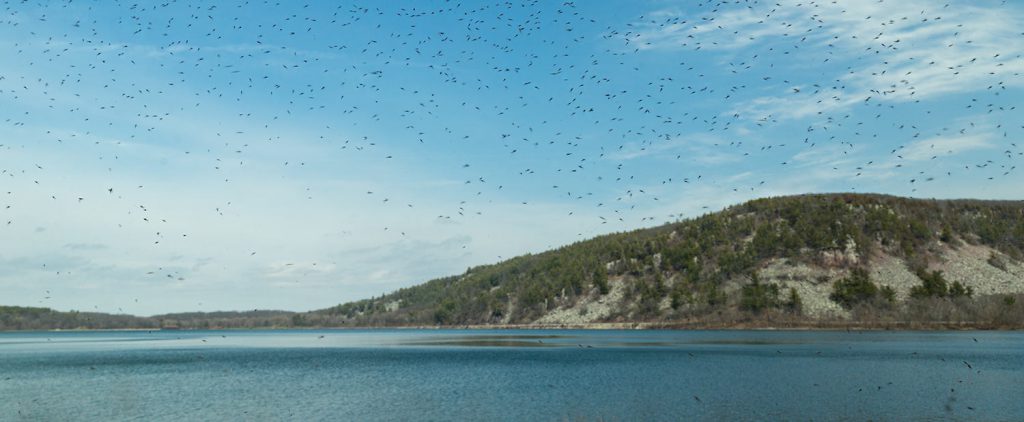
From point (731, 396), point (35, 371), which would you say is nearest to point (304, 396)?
point (731, 396)

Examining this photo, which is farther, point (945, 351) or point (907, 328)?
point (907, 328)

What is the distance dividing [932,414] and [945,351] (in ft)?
222

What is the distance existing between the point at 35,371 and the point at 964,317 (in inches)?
7914

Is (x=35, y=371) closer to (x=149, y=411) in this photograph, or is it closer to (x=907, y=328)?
(x=149, y=411)

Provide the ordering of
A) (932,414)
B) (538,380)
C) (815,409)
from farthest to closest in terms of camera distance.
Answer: (538,380), (815,409), (932,414)

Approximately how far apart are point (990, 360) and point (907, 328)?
398 ft

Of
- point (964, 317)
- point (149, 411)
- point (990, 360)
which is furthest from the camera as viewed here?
point (964, 317)

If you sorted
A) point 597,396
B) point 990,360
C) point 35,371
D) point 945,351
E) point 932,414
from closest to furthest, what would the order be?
point 932,414, point 597,396, point 990,360, point 35,371, point 945,351

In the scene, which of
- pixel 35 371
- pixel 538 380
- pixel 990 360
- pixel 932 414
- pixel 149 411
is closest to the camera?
pixel 932 414

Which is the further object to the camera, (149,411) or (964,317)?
(964,317)

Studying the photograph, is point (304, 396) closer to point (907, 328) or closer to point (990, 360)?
point (990, 360)

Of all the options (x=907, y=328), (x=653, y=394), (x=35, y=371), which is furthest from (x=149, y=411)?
(x=907, y=328)

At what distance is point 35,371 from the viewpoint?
314 feet

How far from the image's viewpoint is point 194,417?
171 ft
